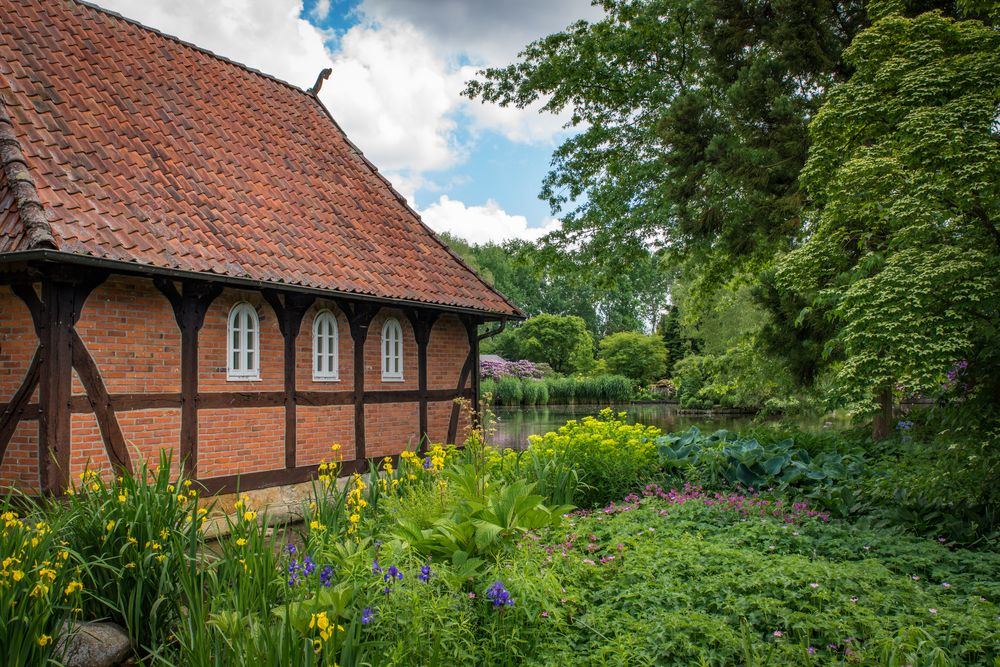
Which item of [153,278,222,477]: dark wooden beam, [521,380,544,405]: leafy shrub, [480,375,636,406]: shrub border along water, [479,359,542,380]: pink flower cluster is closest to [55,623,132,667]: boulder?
[153,278,222,477]: dark wooden beam

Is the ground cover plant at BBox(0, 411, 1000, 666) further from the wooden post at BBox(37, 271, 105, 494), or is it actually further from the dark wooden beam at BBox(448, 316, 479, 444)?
the dark wooden beam at BBox(448, 316, 479, 444)

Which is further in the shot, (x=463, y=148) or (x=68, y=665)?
(x=463, y=148)

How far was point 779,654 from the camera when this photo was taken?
10.5 ft

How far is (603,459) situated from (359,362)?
15.3 feet

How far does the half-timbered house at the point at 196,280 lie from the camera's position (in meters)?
Answer: 6.95

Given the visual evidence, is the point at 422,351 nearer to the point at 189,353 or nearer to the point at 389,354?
the point at 389,354

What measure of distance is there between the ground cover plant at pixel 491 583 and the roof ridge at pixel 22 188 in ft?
9.20

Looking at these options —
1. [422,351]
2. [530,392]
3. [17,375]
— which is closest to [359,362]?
[422,351]

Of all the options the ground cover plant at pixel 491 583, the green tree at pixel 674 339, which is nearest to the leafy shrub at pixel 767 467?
the ground cover plant at pixel 491 583

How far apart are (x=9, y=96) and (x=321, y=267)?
369 cm

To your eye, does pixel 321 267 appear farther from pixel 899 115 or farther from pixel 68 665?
pixel 899 115

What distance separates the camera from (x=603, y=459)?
661cm

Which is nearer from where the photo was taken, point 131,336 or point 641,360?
point 131,336

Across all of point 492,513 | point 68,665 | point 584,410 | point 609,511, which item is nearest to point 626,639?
point 492,513
